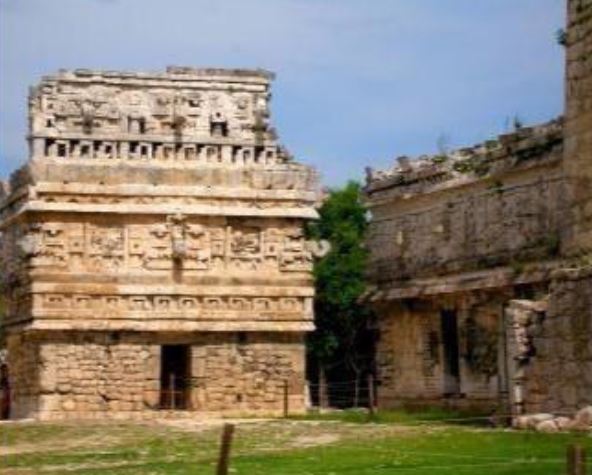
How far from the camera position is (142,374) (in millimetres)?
31203

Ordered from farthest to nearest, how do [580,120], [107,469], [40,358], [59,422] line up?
[40,358]
[59,422]
[580,120]
[107,469]

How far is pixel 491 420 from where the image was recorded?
22.3m

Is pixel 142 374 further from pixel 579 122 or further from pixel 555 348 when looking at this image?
pixel 579 122

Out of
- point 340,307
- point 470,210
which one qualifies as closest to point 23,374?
point 470,210

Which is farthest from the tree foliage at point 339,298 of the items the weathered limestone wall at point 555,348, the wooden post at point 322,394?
the weathered limestone wall at point 555,348

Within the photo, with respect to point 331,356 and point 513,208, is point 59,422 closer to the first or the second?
point 513,208

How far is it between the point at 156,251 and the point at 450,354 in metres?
6.88

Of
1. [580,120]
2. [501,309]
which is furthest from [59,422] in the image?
[580,120]

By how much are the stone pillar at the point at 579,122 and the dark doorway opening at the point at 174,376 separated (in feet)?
46.7

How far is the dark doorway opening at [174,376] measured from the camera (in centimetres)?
3170

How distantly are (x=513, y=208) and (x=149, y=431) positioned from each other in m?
8.26

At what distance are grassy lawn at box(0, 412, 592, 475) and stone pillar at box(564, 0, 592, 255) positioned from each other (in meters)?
2.81

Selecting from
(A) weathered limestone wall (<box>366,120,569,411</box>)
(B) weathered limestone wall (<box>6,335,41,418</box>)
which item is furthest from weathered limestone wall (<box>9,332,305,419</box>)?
(A) weathered limestone wall (<box>366,120,569,411</box>)

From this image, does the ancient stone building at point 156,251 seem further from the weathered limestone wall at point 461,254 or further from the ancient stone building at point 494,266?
the ancient stone building at point 494,266
